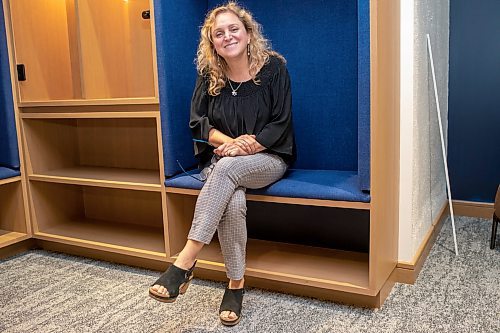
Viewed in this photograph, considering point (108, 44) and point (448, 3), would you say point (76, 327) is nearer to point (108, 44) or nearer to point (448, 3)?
point (108, 44)

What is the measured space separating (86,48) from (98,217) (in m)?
0.95

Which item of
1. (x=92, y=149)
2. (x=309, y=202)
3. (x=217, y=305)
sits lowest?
(x=217, y=305)

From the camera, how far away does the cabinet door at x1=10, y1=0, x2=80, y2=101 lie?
2389 mm

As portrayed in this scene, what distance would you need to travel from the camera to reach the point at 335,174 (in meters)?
2.02

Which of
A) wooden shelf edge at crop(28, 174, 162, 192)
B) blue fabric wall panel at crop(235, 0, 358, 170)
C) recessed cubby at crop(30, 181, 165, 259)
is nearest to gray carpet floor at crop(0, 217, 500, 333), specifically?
recessed cubby at crop(30, 181, 165, 259)

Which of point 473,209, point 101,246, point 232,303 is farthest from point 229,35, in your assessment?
point 473,209

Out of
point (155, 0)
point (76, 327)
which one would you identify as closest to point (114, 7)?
point (155, 0)

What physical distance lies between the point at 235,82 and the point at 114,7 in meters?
0.92

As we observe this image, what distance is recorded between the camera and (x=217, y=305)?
1830mm

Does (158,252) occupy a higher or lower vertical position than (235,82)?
lower

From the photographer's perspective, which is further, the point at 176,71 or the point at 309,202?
the point at 176,71

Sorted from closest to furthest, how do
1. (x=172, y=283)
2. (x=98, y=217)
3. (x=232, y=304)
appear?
(x=172, y=283), (x=232, y=304), (x=98, y=217)

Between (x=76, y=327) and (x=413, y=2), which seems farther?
(x=413, y=2)

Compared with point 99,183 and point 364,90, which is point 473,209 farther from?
point 99,183
